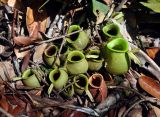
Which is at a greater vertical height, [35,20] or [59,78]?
[35,20]

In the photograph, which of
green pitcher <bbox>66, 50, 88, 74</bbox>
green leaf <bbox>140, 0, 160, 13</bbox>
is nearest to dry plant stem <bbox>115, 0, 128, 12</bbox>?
green leaf <bbox>140, 0, 160, 13</bbox>

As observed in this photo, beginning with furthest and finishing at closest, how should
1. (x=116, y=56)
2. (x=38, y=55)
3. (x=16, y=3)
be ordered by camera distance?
(x=16, y=3) → (x=38, y=55) → (x=116, y=56)

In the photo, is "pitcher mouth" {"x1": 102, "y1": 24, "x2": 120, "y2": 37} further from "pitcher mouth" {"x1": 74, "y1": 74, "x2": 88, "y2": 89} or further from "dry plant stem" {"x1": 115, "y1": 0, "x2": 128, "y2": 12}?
"pitcher mouth" {"x1": 74, "y1": 74, "x2": 88, "y2": 89}

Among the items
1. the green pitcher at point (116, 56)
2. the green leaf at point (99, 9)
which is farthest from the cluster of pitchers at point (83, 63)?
the green leaf at point (99, 9)

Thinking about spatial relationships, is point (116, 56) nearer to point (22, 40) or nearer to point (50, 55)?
point (50, 55)

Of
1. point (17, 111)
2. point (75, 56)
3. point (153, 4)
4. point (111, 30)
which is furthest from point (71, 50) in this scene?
point (153, 4)

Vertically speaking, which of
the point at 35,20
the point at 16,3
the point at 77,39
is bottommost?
the point at 77,39
